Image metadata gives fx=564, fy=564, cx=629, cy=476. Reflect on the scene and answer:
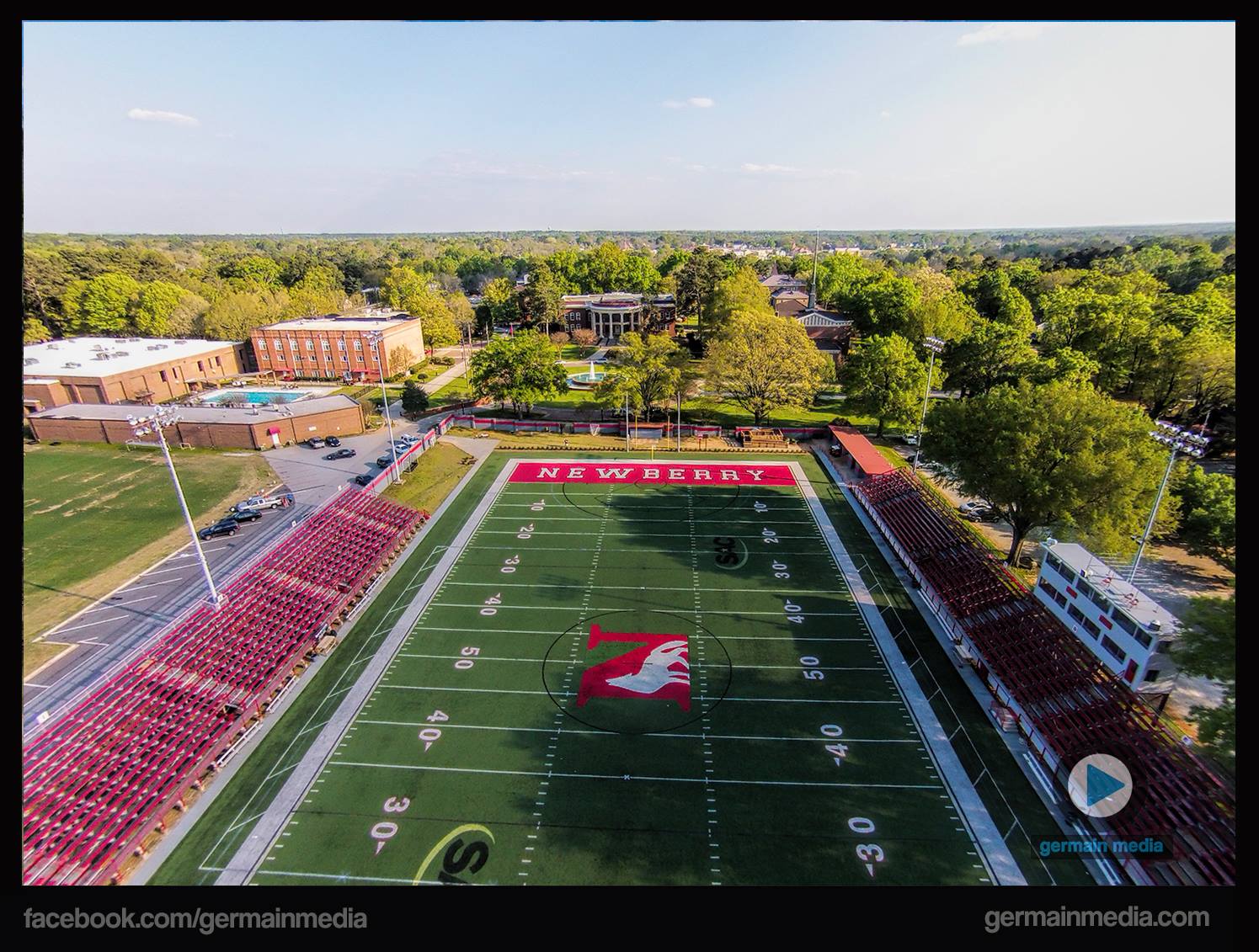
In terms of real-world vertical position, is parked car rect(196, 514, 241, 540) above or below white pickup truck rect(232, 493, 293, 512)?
below

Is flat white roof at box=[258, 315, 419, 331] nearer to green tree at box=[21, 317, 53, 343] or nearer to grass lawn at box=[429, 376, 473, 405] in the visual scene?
grass lawn at box=[429, 376, 473, 405]

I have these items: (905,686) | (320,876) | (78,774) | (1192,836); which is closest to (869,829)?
(905,686)

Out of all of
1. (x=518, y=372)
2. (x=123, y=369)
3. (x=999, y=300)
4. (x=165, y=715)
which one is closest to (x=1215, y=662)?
(x=165, y=715)

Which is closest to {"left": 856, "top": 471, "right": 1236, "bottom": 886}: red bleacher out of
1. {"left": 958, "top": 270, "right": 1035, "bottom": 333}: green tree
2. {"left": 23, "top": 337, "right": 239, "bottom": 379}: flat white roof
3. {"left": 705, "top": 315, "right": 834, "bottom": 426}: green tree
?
{"left": 705, "top": 315, "right": 834, "bottom": 426}: green tree

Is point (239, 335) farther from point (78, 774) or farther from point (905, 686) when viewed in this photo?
point (905, 686)

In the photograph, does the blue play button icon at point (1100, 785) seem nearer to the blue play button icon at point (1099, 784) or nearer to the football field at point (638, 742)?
the blue play button icon at point (1099, 784)

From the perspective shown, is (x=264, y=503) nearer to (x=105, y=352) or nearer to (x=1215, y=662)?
(x=1215, y=662)

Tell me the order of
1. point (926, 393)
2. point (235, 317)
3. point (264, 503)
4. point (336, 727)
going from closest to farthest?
point (336, 727) < point (264, 503) < point (926, 393) < point (235, 317)
